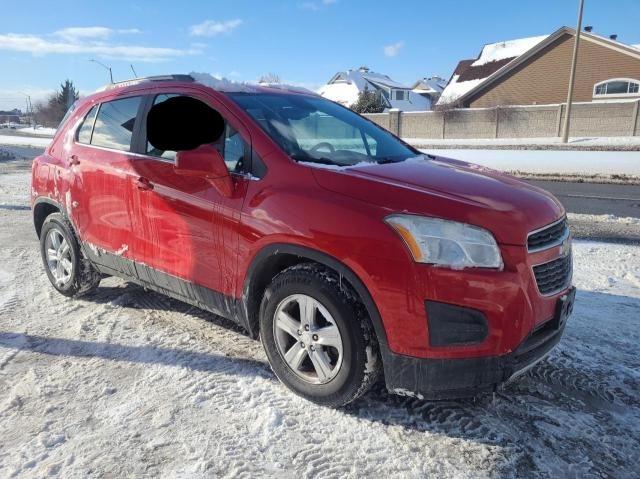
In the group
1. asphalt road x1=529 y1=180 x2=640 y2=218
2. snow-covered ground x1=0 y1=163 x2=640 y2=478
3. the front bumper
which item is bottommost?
asphalt road x1=529 y1=180 x2=640 y2=218

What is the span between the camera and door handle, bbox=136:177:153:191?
3.46 meters

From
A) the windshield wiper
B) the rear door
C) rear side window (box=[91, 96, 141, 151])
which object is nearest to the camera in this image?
the windshield wiper

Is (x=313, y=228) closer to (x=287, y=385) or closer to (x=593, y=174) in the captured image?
(x=287, y=385)


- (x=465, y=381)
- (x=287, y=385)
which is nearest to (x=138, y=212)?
(x=287, y=385)

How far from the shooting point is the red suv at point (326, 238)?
7.68ft

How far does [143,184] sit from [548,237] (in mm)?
2657

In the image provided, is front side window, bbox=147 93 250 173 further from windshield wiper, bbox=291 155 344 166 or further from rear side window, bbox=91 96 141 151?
rear side window, bbox=91 96 141 151

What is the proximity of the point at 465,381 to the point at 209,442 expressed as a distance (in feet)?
4.32

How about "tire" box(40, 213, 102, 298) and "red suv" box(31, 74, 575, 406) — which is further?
"tire" box(40, 213, 102, 298)

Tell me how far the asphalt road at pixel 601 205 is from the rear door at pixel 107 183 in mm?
5569

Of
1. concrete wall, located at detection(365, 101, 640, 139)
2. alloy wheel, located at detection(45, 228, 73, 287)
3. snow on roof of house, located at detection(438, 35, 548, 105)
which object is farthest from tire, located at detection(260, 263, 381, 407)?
snow on roof of house, located at detection(438, 35, 548, 105)

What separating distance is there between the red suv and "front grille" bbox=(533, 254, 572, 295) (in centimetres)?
1

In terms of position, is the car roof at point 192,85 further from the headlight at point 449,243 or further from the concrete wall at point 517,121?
→ the concrete wall at point 517,121

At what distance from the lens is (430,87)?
69.3 metres
